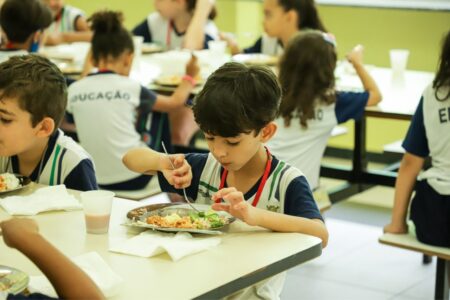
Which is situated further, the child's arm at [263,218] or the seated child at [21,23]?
the seated child at [21,23]

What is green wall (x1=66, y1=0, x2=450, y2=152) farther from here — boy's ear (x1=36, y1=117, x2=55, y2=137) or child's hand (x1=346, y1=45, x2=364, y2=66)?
boy's ear (x1=36, y1=117, x2=55, y2=137)

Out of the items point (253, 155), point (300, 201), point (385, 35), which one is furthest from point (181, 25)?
point (300, 201)

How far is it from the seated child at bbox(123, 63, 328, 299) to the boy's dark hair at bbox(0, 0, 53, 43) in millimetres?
2504

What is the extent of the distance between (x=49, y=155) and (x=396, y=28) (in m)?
4.35

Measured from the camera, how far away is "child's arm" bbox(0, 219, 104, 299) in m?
1.80

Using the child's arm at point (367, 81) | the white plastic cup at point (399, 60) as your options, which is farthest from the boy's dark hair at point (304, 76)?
the white plastic cup at point (399, 60)

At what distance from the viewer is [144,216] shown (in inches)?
95.0

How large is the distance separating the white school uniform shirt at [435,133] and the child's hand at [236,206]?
1.35m

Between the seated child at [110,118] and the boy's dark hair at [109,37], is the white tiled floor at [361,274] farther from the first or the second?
the boy's dark hair at [109,37]

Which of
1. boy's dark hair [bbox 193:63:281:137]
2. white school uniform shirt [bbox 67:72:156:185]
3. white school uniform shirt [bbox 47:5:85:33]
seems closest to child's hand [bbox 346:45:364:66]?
white school uniform shirt [bbox 67:72:156:185]

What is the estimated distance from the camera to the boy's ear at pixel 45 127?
287cm

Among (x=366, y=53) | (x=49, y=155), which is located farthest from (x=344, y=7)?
(x=49, y=155)

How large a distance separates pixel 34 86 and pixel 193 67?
1.84 metres

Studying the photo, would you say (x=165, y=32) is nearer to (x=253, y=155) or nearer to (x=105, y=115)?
(x=105, y=115)
